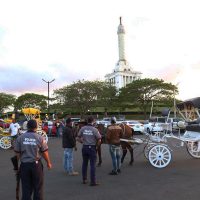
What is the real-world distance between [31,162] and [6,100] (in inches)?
3312

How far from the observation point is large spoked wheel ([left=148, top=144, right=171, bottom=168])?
43.0 feet

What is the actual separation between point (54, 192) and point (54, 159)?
682cm

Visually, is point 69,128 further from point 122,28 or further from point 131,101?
point 122,28

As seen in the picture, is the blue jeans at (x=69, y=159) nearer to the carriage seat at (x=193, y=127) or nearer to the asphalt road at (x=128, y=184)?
the asphalt road at (x=128, y=184)

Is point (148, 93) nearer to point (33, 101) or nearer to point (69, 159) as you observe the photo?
point (33, 101)

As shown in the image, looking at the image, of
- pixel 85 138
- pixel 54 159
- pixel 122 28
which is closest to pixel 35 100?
pixel 122 28

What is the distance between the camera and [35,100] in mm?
89000

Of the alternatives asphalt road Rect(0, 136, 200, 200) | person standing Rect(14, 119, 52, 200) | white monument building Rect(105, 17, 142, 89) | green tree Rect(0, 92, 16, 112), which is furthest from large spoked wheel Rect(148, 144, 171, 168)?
white monument building Rect(105, 17, 142, 89)

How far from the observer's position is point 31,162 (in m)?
6.90

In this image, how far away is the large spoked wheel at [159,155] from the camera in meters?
13.1

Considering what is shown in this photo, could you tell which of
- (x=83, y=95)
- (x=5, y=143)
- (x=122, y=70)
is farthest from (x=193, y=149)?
(x=122, y=70)

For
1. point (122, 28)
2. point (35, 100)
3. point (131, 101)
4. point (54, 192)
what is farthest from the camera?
point (122, 28)

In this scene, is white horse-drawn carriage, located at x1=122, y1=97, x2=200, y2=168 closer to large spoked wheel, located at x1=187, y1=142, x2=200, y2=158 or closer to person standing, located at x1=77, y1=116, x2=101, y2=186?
large spoked wheel, located at x1=187, y1=142, x2=200, y2=158

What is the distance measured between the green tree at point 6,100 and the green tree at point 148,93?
29.6 m
